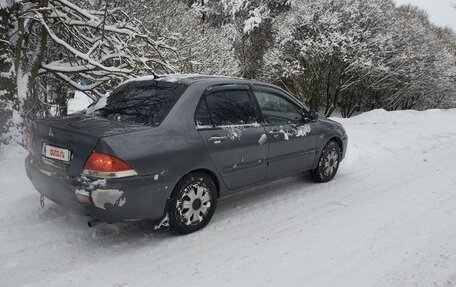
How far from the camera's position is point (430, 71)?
74.9ft

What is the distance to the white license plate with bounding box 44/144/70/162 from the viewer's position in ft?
11.7

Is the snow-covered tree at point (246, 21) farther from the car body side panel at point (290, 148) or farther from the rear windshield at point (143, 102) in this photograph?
the rear windshield at point (143, 102)

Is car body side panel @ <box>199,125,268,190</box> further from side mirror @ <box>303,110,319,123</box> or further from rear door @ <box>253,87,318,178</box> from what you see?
side mirror @ <box>303,110,319,123</box>

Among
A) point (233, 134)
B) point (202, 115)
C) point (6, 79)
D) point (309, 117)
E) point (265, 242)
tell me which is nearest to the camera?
point (265, 242)

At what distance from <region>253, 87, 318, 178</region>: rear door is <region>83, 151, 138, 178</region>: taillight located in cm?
195

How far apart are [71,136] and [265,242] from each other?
2.10 metres

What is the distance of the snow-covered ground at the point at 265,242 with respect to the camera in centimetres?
321

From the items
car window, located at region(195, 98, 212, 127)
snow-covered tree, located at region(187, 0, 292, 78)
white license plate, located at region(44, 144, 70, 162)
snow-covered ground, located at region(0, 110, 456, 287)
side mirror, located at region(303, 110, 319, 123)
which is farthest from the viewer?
snow-covered tree, located at region(187, 0, 292, 78)

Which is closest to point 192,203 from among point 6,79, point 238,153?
point 238,153

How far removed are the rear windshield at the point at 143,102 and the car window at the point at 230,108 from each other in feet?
1.11

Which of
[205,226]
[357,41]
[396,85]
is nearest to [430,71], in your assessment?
[396,85]

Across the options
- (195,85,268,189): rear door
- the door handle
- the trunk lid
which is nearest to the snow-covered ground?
(195,85,268,189): rear door

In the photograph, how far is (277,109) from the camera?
5.04 metres

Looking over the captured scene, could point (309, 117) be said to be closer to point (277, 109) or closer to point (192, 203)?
point (277, 109)
